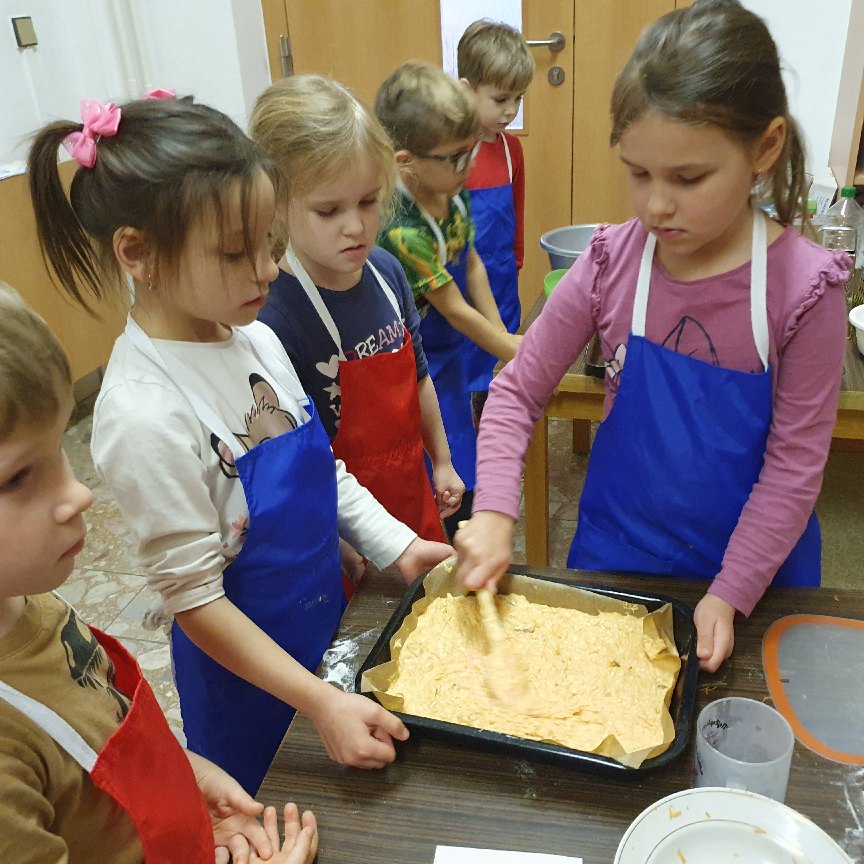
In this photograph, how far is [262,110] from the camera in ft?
4.03

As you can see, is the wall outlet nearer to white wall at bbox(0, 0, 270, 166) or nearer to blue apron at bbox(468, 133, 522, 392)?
white wall at bbox(0, 0, 270, 166)

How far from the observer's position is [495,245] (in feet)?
7.93

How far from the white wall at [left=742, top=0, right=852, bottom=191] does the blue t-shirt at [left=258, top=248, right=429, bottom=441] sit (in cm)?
221

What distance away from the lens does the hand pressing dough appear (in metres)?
0.84

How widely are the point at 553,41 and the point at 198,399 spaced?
2.88 metres

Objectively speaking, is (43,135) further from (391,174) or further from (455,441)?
(455,441)

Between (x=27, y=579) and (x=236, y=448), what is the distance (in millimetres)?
382

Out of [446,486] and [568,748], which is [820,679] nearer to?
[568,748]

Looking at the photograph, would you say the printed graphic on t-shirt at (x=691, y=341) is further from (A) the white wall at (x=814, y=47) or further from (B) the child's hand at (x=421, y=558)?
(A) the white wall at (x=814, y=47)

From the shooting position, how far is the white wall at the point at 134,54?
10.3 feet

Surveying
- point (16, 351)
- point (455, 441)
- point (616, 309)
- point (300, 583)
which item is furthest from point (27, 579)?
point (455, 441)

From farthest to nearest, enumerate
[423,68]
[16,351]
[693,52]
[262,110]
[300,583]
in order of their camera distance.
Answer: [423,68] → [262,110] → [300,583] → [693,52] → [16,351]

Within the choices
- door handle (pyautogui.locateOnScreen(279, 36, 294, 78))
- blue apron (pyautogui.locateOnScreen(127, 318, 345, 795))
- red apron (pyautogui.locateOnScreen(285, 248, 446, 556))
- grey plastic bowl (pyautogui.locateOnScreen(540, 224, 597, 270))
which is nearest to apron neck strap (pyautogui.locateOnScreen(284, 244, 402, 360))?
red apron (pyautogui.locateOnScreen(285, 248, 446, 556))

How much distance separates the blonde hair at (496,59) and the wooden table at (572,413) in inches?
25.6
